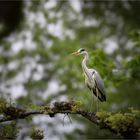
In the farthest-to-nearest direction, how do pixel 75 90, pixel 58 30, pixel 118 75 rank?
pixel 58 30 → pixel 75 90 → pixel 118 75

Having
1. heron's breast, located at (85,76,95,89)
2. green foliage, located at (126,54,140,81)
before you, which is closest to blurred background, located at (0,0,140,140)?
green foliage, located at (126,54,140,81)

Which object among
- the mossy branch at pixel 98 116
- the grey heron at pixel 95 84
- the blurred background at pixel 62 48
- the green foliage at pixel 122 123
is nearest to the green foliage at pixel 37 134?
the mossy branch at pixel 98 116

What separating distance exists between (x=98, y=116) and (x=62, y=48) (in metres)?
17.7

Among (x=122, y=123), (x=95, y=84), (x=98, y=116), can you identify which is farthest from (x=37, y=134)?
(x=95, y=84)

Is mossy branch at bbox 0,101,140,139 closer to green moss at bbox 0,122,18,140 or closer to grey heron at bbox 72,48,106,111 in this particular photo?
green moss at bbox 0,122,18,140

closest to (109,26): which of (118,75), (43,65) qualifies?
(43,65)

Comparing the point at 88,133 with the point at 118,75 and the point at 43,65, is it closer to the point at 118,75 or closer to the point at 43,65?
the point at 43,65

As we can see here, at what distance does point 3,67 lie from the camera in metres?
26.4

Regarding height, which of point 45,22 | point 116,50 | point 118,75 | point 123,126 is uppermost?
point 45,22

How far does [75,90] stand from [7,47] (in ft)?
12.8

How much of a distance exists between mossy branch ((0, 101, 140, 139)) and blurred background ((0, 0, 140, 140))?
50.3 feet

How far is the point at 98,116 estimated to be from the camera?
27.6 feet

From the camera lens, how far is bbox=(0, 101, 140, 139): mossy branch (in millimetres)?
8016

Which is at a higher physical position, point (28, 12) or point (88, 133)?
point (28, 12)
